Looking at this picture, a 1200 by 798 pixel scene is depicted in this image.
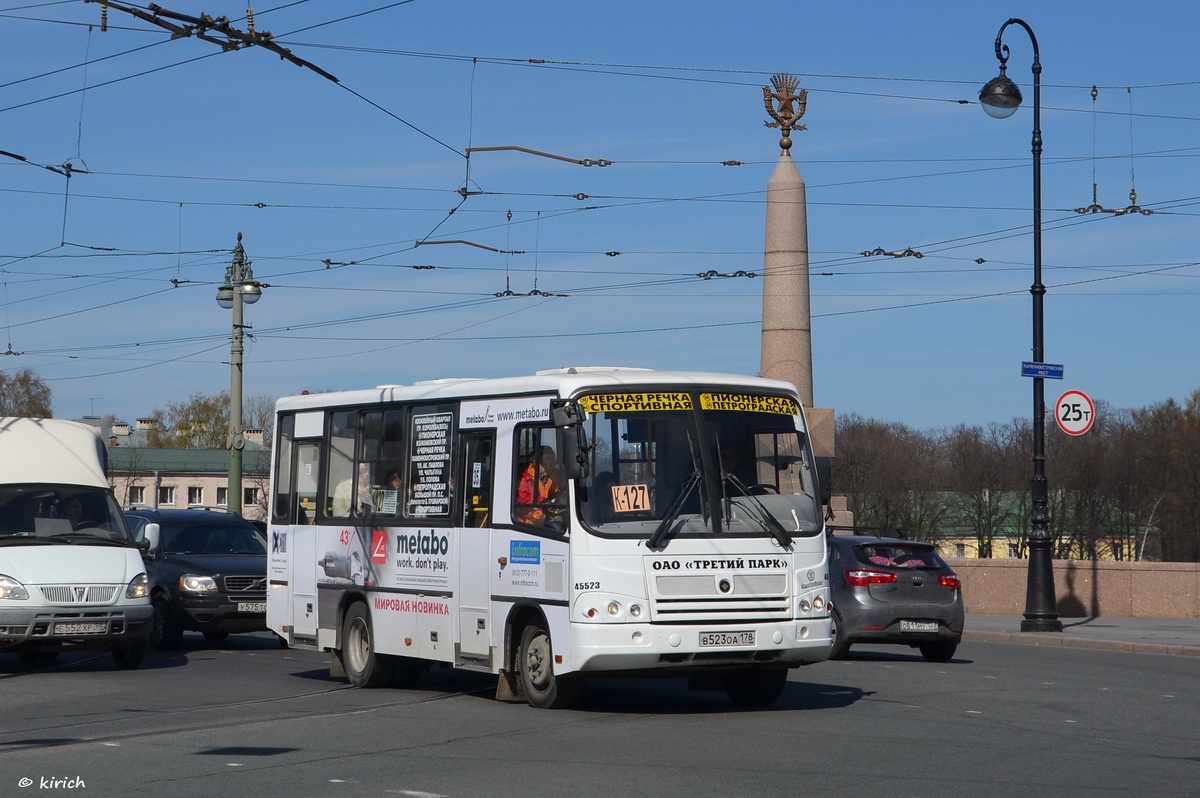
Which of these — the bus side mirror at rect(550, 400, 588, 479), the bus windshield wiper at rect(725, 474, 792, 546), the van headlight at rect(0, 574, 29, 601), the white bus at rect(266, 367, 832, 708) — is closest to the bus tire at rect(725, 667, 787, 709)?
the white bus at rect(266, 367, 832, 708)

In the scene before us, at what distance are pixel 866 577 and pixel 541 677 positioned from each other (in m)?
6.07

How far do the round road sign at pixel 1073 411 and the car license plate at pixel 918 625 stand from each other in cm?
618

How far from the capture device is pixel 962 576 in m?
30.7

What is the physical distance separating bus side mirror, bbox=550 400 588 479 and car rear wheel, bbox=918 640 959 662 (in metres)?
7.53

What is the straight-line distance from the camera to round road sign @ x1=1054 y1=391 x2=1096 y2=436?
2247 cm

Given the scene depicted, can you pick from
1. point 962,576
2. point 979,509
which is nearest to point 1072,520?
point 979,509

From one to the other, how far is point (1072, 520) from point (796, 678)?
211ft

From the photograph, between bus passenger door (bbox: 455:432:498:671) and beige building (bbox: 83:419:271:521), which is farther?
beige building (bbox: 83:419:271:521)

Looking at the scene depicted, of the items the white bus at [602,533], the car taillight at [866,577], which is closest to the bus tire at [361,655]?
the white bus at [602,533]

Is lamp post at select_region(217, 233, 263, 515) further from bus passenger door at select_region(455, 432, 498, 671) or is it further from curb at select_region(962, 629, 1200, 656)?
bus passenger door at select_region(455, 432, 498, 671)

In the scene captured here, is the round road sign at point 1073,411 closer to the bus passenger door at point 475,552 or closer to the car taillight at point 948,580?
the car taillight at point 948,580

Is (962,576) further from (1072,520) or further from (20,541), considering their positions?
(1072,520)

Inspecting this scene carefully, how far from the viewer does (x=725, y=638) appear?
11.7 m

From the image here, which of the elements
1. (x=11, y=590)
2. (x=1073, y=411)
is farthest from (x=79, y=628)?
(x=1073, y=411)
